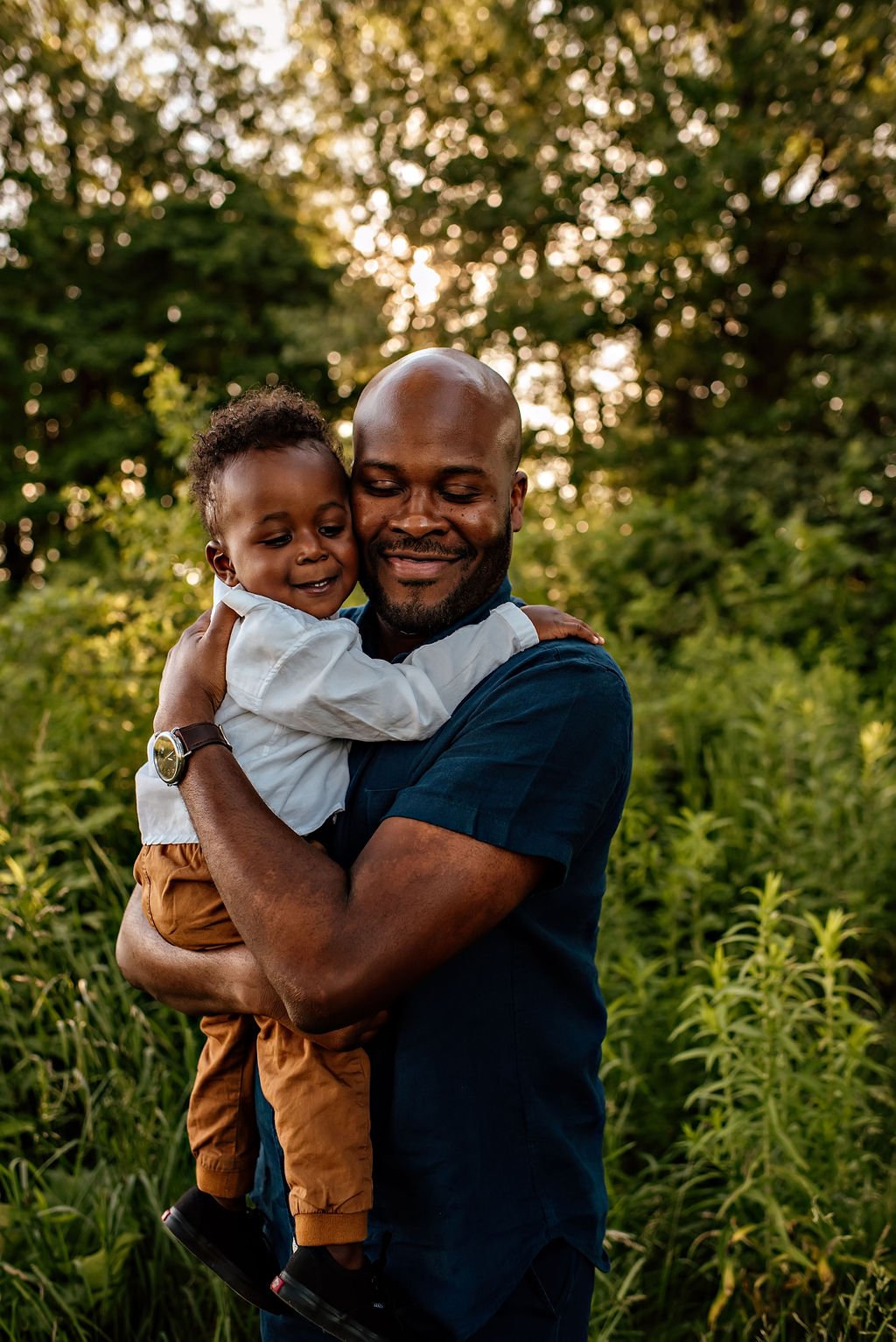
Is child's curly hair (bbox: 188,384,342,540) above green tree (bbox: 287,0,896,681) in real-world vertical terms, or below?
below

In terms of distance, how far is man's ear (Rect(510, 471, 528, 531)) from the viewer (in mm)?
1999

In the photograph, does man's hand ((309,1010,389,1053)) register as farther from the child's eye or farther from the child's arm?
the child's eye

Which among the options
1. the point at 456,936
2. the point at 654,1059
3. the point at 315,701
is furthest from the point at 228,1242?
the point at 654,1059

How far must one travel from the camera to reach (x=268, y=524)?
6.33ft

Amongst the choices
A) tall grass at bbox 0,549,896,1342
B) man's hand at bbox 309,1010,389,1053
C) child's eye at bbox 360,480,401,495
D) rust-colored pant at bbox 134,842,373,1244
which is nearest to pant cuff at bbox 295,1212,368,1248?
rust-colored pant at bbox 134,842,373,1244

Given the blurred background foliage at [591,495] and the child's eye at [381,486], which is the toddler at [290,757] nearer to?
the child's eye at [381,486]

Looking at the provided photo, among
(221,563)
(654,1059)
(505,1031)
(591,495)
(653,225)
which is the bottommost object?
(654,1059)

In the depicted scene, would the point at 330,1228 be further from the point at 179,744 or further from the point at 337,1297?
the point at 179,744

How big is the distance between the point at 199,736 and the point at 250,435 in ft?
2.11

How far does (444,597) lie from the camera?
1.88 meters

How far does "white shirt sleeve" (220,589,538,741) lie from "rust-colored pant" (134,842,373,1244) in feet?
0.98

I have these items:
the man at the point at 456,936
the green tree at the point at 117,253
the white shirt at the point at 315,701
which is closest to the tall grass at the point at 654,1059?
the man at the point at 456,936

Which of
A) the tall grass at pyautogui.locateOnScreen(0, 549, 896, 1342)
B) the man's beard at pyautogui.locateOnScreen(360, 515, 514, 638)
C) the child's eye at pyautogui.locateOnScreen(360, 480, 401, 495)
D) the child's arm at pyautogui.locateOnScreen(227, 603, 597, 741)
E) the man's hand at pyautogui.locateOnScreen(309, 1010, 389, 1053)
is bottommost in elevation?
the tall grass at pyautogui.locateOnScreen(0, 549, 896, 1342)

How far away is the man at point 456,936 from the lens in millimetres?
1424
